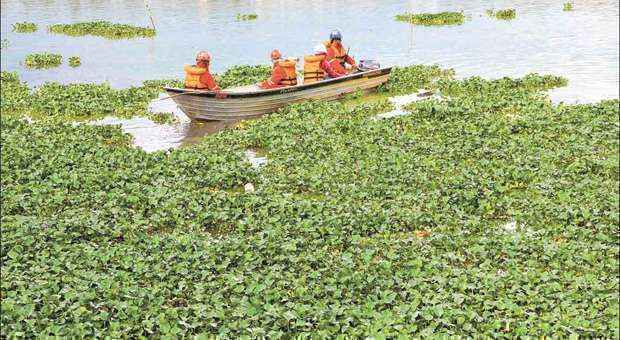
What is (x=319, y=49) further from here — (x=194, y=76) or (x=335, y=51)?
(x=194, y=76)

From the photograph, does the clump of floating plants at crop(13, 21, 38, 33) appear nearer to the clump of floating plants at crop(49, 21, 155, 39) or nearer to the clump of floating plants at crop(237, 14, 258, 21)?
the clump of floating plants at crop(49, 21, 155, 39)

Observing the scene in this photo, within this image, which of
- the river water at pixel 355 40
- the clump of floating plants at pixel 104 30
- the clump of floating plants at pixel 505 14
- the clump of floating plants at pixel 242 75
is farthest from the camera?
the clump of floating plants at pixel 505 14

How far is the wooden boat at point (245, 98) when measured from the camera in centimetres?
2058

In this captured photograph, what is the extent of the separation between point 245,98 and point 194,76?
1.74 meters

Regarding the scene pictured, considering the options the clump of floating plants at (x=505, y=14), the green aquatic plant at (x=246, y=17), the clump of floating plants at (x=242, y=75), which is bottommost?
the clump of floating plants at (x=242, y=75)

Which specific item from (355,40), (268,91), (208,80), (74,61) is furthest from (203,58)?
(355,40)

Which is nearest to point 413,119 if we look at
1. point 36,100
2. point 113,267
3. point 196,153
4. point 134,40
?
point 196,153

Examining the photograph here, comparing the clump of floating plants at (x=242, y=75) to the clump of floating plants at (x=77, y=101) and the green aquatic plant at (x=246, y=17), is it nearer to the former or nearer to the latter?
the clump of floating plants at (x=77, y=101)

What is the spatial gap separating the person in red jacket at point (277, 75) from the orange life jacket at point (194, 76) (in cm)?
223

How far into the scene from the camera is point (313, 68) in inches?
880

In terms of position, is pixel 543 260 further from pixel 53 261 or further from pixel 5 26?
pixel 5 26

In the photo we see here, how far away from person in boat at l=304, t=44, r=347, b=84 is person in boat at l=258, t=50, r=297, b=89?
682mm

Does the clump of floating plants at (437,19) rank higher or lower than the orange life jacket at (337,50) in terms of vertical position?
higher

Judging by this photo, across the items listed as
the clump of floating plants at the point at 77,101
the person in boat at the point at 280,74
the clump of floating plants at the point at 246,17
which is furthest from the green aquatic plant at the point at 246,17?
the person in boat at the point at 280,74
